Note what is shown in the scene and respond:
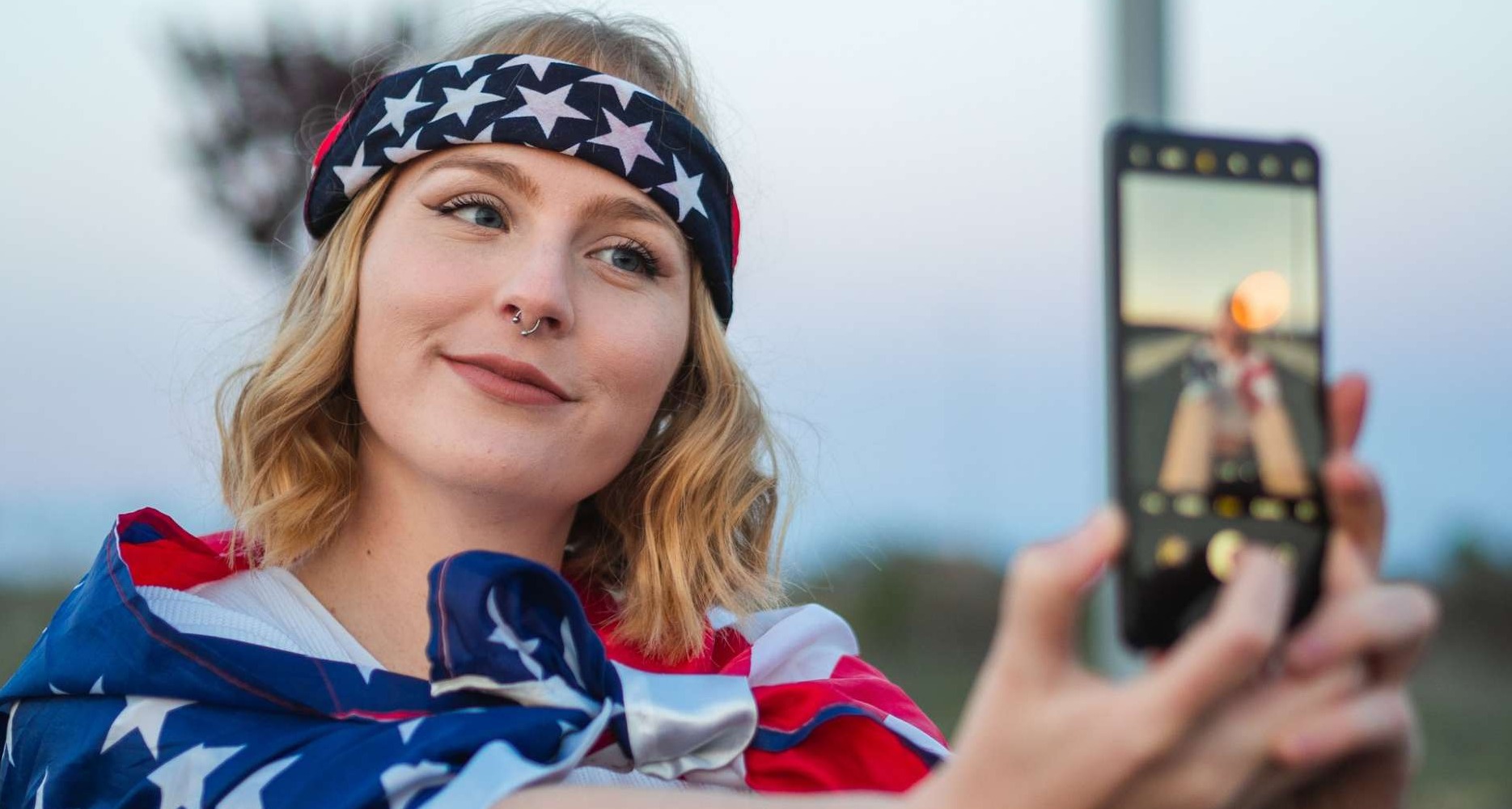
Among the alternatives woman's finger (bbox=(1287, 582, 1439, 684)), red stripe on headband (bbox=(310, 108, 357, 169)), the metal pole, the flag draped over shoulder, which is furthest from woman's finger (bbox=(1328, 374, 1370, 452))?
the metal pole

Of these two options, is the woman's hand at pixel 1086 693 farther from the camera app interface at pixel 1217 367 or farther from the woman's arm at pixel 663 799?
the woman's arm at pixel 663 799

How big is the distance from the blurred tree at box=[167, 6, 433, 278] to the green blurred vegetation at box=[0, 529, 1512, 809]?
233 cm

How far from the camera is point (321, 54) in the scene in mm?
3830

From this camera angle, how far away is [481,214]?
5.75 ft

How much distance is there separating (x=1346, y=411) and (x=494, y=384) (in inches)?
39.3

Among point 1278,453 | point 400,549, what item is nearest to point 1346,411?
point 1278,453

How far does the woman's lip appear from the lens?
165 centimetres

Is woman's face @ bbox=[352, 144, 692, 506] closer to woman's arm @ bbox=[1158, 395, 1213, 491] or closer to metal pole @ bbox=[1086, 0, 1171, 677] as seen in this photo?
woman's arm @ bbox=[1158, 395, 1213, 491]

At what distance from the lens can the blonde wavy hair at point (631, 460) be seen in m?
1.86

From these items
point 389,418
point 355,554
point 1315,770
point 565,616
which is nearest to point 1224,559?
point 1315,770

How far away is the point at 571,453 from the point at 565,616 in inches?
9.0

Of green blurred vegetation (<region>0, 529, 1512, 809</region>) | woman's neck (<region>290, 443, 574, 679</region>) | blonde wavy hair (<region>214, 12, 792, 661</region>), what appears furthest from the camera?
green blurred vegetation (<region>0, 529, 1512, 809</region>)

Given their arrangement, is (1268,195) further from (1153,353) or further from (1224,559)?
(1224,559)

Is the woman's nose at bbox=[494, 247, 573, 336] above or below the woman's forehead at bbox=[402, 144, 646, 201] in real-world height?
below
